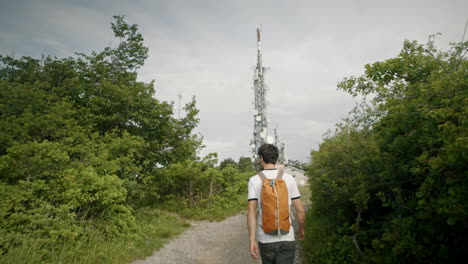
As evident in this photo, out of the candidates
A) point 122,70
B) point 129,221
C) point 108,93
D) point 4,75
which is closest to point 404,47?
point 129,221

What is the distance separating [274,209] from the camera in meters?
2.73

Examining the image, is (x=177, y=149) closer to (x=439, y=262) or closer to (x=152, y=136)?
(x=152, y=136)

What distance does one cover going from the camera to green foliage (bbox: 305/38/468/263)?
2062 millimetres

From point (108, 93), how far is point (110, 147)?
2608 millimetres

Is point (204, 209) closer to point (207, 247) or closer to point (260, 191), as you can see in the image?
point (207, 247)

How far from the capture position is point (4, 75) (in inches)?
402

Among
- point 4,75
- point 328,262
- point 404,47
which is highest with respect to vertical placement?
point 4,75

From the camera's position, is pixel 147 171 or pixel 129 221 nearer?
pixel 129 221

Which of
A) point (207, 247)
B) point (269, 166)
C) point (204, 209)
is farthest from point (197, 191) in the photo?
point (269, 166)

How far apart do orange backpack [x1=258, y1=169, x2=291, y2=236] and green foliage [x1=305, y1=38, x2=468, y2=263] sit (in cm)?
112

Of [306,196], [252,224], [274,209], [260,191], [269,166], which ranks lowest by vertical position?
[306,196]

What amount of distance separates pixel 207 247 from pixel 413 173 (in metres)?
5.97

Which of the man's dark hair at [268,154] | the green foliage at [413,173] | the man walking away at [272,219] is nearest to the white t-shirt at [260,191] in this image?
the man walking away at [272,219]

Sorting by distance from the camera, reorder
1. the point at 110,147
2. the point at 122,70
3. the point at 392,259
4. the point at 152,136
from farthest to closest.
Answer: the point at 122,70 → the point at 152,136 → the point at 110,147 → the point at 392,259
